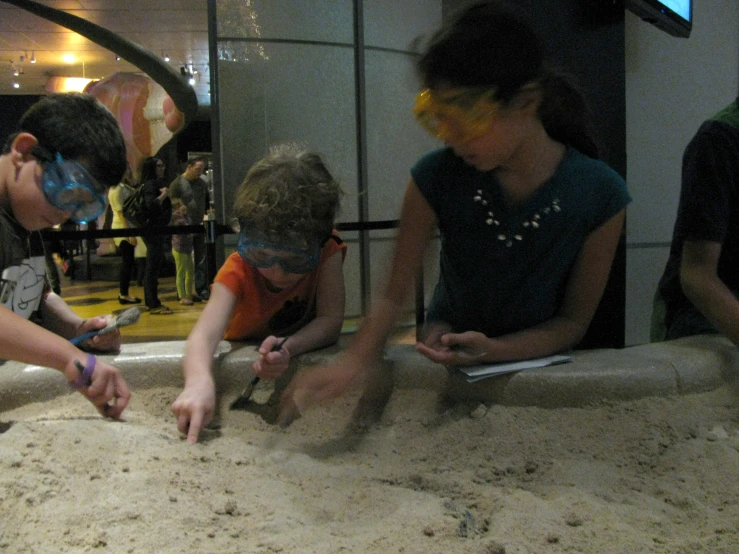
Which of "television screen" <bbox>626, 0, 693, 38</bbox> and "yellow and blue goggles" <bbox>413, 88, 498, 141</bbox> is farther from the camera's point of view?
"television screen" <bbox>626, 0, 693, 38</bbox>

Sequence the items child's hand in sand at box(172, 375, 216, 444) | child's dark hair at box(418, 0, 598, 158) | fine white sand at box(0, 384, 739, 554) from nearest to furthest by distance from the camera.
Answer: fine white sand at box(0, 384, 739, 554) < child's dark hair at box(418, 0, 598, 158) < child's hand in sand at box(172, 375, 216, 444)

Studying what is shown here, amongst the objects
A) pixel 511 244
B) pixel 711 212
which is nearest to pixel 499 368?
pixel 511 244

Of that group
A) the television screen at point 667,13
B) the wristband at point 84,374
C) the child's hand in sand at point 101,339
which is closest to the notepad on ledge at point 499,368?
the wristband at point 84,374

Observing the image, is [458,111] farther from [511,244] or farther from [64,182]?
[64,182]

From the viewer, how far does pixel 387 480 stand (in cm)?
129

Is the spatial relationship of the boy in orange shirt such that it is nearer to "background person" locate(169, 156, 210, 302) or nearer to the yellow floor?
the yellow floor

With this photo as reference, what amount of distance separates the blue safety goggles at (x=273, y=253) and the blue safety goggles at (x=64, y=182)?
433 mm

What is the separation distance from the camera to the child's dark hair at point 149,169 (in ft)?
17.5

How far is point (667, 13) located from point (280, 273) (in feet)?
8.21

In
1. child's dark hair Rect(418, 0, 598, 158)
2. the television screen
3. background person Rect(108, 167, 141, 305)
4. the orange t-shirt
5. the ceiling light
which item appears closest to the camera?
child's dark hair Rect(418, 0, 598, 158)

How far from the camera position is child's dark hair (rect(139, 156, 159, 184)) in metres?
5.32

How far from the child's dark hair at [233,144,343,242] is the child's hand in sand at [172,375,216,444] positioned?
19.8 inches

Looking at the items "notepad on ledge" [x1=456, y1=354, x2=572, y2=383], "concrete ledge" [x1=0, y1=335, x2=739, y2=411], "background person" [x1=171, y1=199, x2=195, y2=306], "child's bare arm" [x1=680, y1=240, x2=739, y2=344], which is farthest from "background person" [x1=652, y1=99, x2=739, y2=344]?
"background person" [x1=171, y1=199, x2=195, y2=306]

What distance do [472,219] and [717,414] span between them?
0.74 m
